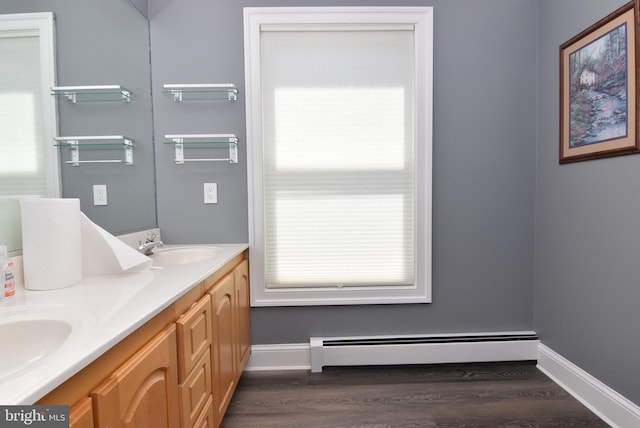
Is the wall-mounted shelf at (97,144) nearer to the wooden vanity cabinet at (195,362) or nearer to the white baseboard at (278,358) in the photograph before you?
the wooden vanity cabinet at (195,362)

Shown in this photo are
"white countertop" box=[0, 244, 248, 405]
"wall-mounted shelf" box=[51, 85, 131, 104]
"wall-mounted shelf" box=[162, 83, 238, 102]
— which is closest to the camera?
"white countertop" box=[0, 244, 248, 405]

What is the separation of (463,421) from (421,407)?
0.20 m

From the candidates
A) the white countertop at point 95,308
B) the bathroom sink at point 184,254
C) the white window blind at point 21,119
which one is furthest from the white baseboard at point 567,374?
the white window blind at point 21,119

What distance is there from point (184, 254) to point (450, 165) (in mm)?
1775

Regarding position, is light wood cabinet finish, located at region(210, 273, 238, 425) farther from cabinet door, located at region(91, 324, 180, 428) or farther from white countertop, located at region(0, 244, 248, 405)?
cabinet door, located at region(91, 324, 180, 428)

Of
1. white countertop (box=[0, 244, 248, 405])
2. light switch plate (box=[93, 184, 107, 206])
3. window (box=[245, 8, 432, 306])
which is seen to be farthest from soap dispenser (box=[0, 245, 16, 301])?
window (box=[245, 8, 432, 306])

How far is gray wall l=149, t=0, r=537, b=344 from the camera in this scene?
1961 mm

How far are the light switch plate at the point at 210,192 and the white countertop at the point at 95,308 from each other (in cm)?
71

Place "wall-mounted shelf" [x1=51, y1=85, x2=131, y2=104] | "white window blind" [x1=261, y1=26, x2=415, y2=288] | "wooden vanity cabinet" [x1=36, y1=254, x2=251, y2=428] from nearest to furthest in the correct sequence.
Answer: "wooden vanity cabinet" [x1=36, y1=254, x2=251, y2=428] → "wall-mounted shelf" [x1=51, y1=85, x2=131, y2=104] → "white window blind" [x1=261, y1=26, x2=415, y2=288]

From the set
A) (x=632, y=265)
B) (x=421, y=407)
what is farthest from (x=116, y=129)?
(x=632, y=265)

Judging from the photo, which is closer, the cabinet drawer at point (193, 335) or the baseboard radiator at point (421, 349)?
the cabinet drawer at point (193, 335)

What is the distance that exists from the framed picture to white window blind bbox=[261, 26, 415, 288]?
86cm

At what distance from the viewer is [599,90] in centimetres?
158

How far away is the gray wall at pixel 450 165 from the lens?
6.43ft
